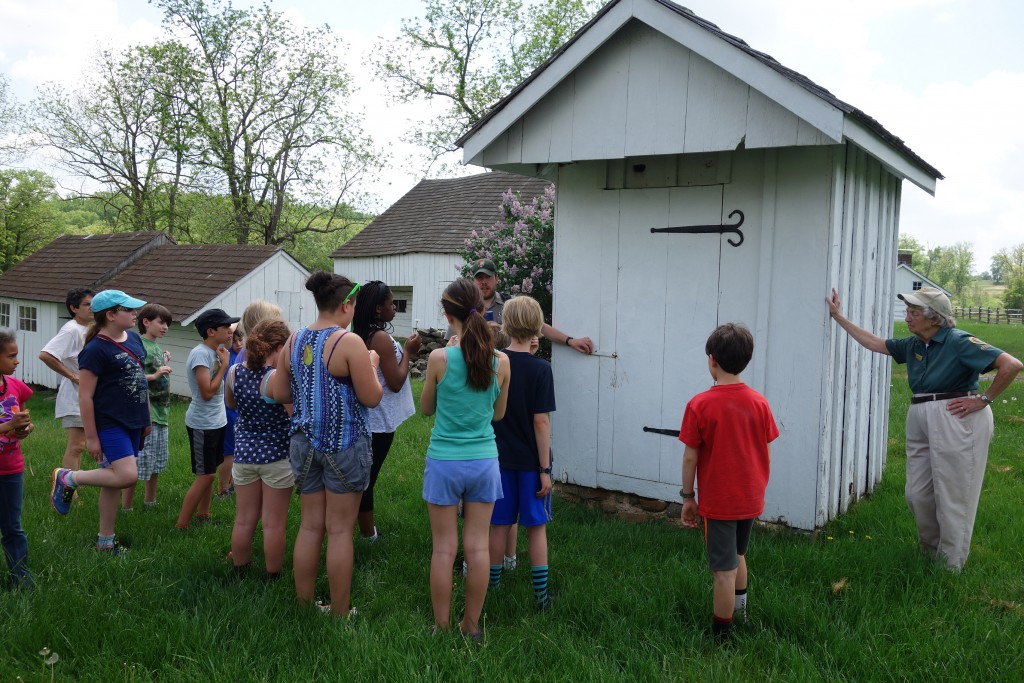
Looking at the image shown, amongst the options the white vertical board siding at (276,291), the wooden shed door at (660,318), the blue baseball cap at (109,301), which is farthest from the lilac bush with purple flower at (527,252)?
the white vertical board siding at (276,291)

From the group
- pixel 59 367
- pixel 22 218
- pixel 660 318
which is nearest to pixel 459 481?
pixel 660 318

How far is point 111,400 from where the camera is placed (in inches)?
187

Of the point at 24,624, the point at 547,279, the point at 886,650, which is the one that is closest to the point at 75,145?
the point at 547,279

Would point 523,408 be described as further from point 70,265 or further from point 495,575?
point 70,265

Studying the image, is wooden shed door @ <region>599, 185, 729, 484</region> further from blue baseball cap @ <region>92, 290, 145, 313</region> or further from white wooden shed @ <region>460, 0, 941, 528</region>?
blue baseball cap @ <region>92, 290, 145, 313</region>

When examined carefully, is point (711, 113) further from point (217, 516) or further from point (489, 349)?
point (217, 516)

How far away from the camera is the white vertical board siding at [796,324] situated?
495 cm

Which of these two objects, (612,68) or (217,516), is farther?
(217,516)

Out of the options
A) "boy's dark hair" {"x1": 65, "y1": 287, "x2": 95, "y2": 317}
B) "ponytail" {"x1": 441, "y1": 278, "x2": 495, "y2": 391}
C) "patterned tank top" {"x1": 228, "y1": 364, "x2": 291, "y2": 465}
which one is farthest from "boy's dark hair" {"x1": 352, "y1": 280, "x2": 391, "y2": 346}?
"boy's dark hair" {"x1": 65, "y1": 287, "x2": 95, "y2": 317}

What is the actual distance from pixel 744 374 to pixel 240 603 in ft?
11.9

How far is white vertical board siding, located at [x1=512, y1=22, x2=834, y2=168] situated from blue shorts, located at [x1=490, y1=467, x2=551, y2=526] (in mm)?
2425

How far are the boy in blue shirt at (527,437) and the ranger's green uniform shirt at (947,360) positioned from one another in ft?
7.50

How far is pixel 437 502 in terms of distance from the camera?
3.57m

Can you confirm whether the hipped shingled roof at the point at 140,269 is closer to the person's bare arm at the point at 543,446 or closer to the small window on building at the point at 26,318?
the small window on building at the point at 26,318
